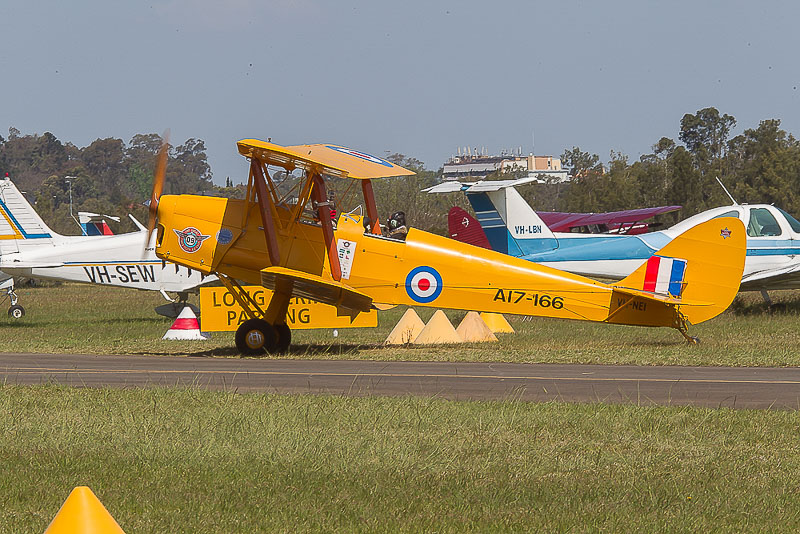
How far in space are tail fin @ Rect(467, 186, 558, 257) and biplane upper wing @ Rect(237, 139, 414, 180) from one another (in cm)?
859

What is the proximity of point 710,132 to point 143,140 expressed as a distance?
95.9 meters

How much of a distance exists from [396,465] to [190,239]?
9.80m

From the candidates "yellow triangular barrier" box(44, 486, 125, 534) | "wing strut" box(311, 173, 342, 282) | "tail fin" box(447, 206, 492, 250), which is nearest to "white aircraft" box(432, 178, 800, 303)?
"tail fin" box(447, 206, 492, 250)

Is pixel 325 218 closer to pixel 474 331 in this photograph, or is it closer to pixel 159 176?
pixel 159 176

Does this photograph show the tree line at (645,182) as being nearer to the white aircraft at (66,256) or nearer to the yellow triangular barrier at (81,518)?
the white aircraft at (66,256)

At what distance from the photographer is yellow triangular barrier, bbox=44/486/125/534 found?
12.9 ft

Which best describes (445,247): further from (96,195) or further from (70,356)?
(96,195)

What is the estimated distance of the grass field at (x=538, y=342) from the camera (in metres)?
15.4

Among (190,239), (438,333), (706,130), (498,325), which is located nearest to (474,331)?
(438,333)

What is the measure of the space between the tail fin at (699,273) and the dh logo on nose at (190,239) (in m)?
6.82

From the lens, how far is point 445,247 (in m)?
16.5

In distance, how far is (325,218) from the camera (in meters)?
15.8

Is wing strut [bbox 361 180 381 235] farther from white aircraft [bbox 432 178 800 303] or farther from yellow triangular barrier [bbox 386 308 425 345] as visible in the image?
white aircraft [bbox 432 178 800 303]

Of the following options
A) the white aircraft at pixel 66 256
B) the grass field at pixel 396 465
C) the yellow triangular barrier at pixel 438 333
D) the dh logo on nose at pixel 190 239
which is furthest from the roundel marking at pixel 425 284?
the white aircraft at pixel 66 256
